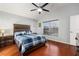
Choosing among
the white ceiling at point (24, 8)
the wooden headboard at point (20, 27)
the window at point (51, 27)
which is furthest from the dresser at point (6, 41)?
the window at point (51, 27)

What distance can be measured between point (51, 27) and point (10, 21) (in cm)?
73

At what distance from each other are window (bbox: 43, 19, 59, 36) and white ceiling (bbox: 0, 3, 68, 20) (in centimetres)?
18

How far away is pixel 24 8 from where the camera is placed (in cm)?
116

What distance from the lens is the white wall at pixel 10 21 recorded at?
3.60 ft

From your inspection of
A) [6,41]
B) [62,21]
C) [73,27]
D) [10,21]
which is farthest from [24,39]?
[73,27]

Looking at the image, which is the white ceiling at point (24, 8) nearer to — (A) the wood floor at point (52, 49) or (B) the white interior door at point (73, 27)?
(B) the white interior door at point (73, 27)

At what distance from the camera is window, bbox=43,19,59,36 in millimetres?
1270

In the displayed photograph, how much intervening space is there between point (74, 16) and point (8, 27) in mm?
1126

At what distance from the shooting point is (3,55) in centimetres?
109

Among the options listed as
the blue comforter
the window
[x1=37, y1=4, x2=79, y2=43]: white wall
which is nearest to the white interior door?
[x1=37, y1=4, x2=79, y2=43]: white wall

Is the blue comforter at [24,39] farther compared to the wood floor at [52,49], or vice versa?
the blue comforter at [24,39]

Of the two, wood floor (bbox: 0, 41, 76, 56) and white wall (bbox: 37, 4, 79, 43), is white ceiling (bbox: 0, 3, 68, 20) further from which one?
wood floor (bbox: 0, 41, 76, 56)

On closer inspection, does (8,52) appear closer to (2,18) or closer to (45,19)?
(2,18)

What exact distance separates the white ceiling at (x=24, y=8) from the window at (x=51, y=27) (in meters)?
0.18
